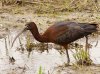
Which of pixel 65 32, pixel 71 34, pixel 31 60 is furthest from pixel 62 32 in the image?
pixel 31 60

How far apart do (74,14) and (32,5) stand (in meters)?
1.38

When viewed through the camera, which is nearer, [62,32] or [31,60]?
[62,32]

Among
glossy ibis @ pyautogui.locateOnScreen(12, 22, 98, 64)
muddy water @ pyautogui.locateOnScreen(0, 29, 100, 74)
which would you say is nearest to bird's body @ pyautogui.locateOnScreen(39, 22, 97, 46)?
glossy ibis @ pyautogui.locateOnScreen(12, 22, 98, 64)

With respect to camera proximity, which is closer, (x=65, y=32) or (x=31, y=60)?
(x=65, y=32)

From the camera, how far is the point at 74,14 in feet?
39.1

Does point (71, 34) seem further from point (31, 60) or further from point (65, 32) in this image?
point (31, 60)

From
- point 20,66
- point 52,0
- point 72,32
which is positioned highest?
point 52,0

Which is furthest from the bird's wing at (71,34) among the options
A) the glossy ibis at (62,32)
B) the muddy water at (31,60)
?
the muddy water at (31,60)

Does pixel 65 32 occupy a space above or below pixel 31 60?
above

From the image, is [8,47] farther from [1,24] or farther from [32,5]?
[32,5]

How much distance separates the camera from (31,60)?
8.98 m

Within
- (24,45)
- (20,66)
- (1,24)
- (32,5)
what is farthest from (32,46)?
(32,5)

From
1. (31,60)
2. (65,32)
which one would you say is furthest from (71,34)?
(31,60)

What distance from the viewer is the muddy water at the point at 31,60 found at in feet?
27.2
